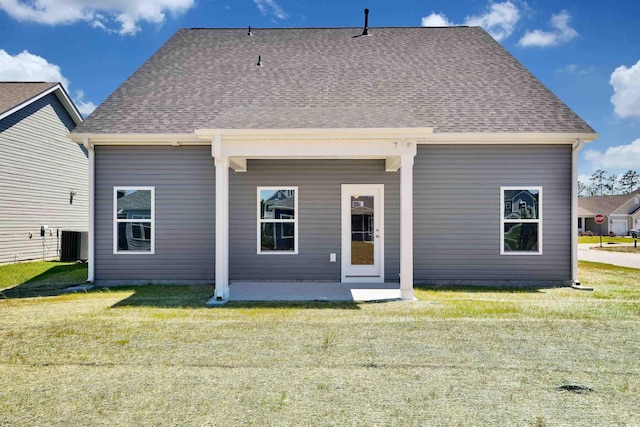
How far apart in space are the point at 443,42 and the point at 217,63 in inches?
244

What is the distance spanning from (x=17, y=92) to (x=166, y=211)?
349 inches

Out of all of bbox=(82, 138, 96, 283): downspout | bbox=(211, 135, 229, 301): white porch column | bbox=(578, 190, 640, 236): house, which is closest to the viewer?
bbox=(211, 135, 229, 301): white porch column

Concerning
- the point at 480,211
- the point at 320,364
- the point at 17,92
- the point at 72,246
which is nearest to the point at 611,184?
the point at 480,211

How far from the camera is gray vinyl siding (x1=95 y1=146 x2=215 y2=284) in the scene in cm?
874

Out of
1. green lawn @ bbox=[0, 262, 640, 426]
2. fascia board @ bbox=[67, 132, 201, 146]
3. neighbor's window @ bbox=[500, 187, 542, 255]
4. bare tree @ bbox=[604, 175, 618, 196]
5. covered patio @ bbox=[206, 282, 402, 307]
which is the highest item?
bare tree @ bbox=[604, 175, 618, 196]

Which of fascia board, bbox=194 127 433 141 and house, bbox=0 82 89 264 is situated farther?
house, bbox=0 82 89 264

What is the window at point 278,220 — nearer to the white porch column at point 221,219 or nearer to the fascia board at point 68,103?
the white porch column at point 221,219

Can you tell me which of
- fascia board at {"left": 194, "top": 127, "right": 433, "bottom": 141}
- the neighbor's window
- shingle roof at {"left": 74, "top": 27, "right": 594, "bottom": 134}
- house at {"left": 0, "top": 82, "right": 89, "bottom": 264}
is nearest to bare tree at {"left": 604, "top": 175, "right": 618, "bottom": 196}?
shingle roof at {"left": 74, "top": 27, "right": 594, "bottom": 134}

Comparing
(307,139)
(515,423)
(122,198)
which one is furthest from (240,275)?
(515,423)

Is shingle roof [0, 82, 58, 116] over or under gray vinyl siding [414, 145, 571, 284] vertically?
over

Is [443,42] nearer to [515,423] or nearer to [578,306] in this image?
[578,306]

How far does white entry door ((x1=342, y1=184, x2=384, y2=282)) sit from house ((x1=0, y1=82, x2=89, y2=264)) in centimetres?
826

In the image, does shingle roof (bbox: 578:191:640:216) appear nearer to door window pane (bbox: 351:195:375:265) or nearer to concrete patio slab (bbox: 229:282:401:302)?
door window pane (bbox: 351:195:375:265)

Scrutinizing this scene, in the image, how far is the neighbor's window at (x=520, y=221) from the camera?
8.70 m
